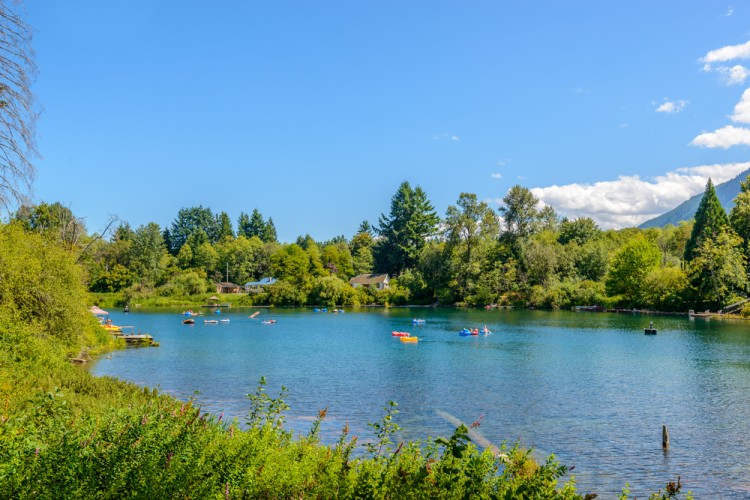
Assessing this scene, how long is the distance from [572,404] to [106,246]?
135m

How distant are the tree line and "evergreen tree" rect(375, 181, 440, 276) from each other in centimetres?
28

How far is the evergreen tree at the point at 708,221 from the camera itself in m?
90.1

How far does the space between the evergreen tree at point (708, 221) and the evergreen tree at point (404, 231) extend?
207 feet

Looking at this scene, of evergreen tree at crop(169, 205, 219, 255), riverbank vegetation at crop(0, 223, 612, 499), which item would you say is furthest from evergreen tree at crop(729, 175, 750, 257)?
evergreen tree at crop(169, 205, 219, 255)

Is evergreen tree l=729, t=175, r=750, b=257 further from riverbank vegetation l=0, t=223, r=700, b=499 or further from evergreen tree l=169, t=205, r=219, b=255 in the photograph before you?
evergreen tree l=169, t=205, r=219, b=255

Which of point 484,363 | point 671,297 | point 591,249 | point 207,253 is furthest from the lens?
point 207,253

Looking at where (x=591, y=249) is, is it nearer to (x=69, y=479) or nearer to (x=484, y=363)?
(x=484, y=363)

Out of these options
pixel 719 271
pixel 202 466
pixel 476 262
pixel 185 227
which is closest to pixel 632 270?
pixel 719 271

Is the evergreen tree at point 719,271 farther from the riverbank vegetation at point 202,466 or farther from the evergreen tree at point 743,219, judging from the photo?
the riverbank vegetation at point 202,466

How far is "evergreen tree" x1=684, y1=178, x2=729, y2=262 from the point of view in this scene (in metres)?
90.1

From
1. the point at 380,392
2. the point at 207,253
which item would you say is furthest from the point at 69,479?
the point at 207,253

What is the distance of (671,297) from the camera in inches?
3639

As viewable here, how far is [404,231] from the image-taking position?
144625 millimetres

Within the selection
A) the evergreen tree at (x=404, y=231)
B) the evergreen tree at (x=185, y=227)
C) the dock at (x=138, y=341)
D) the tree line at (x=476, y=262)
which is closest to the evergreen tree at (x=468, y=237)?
the tree line at (x=476, y=262)
